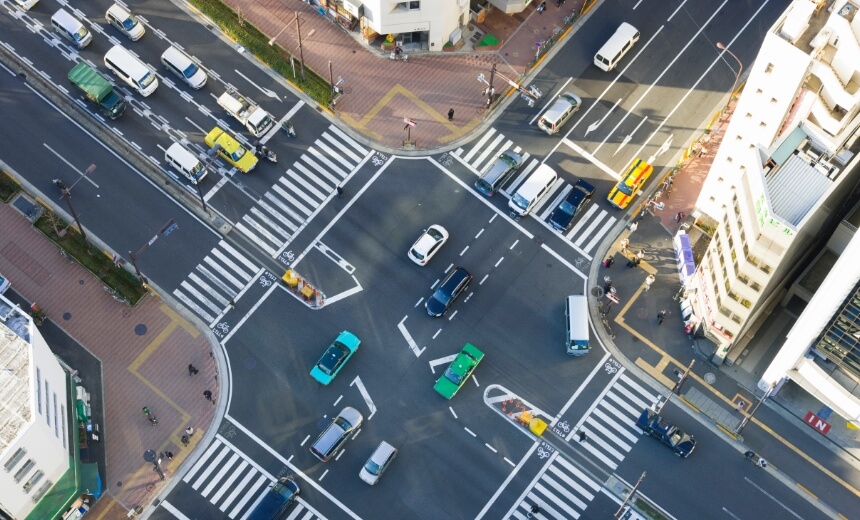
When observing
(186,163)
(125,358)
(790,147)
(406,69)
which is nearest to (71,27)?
(186,163)

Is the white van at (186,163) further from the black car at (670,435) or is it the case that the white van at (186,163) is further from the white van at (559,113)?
the black car at (670,435)

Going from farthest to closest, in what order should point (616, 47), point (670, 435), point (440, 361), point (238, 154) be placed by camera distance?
1. point (616, 47)
2. point (238, 154)
3. point (440, 361)
4. point (670, 435)

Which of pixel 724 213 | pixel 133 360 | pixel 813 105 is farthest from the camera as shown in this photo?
pixel 133 360

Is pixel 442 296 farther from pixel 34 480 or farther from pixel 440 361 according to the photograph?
pixel 34 480

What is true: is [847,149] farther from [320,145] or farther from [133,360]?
[133,360]

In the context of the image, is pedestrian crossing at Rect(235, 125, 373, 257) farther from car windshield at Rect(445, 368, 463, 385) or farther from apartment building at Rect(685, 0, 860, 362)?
apartment building at Rect(685, 0, 860, 362)

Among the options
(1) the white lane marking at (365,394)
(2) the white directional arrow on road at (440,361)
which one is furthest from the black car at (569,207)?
(1) the white lane marking at (365,394)

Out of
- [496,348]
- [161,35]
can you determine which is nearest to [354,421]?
[496,348]
